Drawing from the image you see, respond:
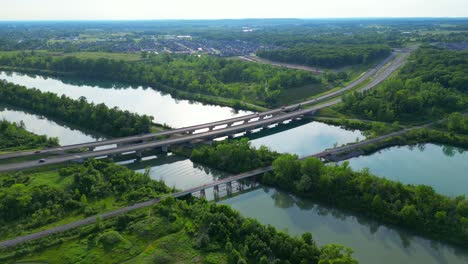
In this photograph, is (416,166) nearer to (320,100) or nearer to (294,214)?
(294,214)

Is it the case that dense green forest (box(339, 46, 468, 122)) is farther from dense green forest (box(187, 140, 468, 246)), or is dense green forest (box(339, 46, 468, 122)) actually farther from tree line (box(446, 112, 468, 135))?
dense green forest (box(187, 140, 468, 246))

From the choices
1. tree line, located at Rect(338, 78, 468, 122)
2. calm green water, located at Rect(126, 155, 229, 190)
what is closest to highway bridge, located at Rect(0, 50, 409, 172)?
calm green water, located at Rect(126, 155, 229, 190)

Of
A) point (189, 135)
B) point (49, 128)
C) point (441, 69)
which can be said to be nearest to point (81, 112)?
point (49, 128)

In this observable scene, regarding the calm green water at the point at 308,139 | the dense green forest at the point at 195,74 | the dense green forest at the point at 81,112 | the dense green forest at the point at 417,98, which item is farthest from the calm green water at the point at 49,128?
the dense green forest at the point at 417,98

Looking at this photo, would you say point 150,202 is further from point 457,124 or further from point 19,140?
point 457,124

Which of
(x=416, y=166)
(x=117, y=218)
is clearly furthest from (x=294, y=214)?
(x=416, y=166)
